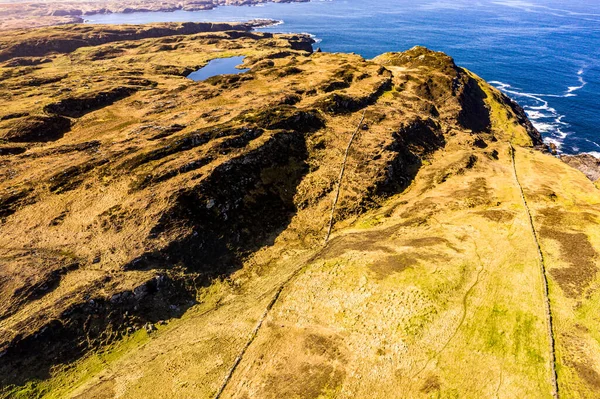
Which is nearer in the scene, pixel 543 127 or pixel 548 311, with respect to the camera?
pixel 548 311

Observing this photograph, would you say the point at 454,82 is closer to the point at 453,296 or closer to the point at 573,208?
the point at 573,208

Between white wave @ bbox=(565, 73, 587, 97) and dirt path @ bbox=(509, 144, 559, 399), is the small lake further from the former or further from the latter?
white wave @ bbox=(565, 73, 587, 97)

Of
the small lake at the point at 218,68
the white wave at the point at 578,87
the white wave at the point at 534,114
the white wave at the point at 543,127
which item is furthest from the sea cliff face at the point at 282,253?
the white wave at the point at 578,87

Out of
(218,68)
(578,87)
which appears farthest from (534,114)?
(218,68)

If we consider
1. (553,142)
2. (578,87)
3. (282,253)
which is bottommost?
(553,142)

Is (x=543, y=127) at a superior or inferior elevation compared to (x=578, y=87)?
inferior

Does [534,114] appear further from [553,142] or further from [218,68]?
[218,68]

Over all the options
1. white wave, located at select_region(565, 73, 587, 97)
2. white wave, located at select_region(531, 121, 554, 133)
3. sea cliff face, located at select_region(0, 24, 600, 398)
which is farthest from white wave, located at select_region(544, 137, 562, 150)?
white wave, located at select_region(565, 73, 587, 97)
